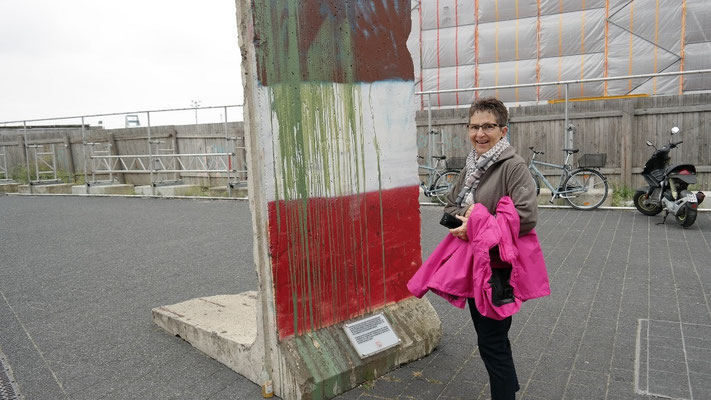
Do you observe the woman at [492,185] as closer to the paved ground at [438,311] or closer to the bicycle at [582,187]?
the paved ground at [438,311]

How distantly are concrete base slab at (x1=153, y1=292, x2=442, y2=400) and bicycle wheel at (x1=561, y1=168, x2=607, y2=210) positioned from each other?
6.98 metres

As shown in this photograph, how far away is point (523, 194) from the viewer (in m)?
2.62

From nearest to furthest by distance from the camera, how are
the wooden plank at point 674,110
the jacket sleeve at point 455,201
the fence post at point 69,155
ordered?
the jacket sleeve at point 455,201 < the wooden plank at point 674,110 < the fence post at point 69,155

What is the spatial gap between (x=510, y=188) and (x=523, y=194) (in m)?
0.08

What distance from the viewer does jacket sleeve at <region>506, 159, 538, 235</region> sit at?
8.52 feet

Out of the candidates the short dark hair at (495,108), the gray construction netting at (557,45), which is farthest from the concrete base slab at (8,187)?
the short dark hair at (495,108)

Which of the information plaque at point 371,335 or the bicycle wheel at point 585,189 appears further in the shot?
the bicycle wheel at point 585,189

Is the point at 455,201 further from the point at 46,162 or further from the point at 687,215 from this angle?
the point at 46,162

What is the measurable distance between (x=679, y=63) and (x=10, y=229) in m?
18.5

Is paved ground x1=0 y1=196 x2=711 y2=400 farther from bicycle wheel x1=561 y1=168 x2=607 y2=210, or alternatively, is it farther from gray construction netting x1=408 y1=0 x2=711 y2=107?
gray construction netting x1=408 y1=0 x2=711 y2=107

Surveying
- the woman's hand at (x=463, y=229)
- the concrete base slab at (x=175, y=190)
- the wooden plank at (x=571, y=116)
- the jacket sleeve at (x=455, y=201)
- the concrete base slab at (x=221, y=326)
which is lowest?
the concrete base slab at (x=221, y=326)

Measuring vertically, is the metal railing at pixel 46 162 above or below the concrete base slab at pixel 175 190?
above

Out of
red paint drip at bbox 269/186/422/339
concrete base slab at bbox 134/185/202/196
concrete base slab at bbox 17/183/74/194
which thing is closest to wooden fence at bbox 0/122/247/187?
concrete base slab at bbox 134/185/202/196

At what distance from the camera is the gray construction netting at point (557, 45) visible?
1698 centimetres
